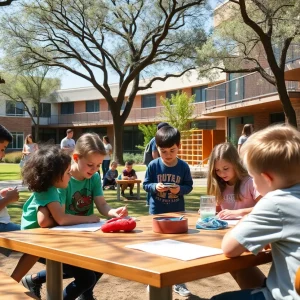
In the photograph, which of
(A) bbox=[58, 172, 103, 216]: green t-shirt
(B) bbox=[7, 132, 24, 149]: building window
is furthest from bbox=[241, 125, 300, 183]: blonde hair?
(B) bbox=[7, 132, 24, 149]: building window

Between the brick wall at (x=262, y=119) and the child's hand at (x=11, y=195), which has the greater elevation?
the brick wall at (x=262, y=119)

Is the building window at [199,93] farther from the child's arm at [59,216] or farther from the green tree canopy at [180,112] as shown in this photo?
the child's arm at [59,216]

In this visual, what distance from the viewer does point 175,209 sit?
4230 mm

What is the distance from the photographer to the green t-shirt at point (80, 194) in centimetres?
334

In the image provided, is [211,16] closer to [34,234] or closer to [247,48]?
[247,48]

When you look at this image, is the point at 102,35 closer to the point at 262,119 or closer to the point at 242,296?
the point at 262,119

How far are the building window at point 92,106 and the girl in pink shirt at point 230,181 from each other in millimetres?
43126

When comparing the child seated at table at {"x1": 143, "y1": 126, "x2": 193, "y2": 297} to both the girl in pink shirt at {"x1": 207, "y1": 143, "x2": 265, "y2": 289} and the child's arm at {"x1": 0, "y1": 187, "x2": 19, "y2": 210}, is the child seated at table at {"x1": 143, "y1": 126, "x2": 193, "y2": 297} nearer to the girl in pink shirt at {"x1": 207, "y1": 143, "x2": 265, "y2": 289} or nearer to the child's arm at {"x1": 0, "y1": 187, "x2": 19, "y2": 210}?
the girl in pink shirt at {"x1": 207, "y1": 143, "x2": 265, "y2": 289}

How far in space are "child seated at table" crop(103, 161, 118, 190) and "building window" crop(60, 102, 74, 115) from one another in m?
36.3

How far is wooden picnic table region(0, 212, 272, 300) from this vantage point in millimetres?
1804

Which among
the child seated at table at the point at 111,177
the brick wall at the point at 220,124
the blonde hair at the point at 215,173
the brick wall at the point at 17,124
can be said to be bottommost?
the child seated at table at the point at 111,177

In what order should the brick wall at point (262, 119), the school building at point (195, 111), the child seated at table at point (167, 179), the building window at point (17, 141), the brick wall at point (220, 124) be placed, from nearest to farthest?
the child seated at table at point (167, 179) < the school building at point (195, 111) < the brick wall at point (262, 119) < the brick wall at point (220, 124) < the building window at point (17, 141)

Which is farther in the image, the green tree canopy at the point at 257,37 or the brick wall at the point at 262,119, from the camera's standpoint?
the brick wall at the point at 262,119

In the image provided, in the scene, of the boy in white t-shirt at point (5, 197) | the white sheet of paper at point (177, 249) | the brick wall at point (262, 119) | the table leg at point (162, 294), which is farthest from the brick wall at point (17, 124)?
the table leg at point (162, 294)
